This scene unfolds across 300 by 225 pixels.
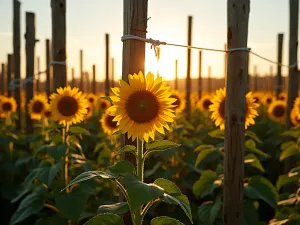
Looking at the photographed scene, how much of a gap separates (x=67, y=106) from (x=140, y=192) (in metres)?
2.48

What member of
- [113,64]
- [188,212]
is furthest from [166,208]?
[113,64]

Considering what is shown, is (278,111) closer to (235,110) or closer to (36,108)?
(36,108)

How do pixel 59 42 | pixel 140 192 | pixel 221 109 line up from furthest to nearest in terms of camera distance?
pixel 59 42 < pixel 221 109 < pixel 140 192

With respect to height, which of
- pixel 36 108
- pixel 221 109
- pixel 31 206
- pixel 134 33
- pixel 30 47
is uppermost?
pixel 30 47

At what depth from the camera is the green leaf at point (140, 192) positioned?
1898 millimetres

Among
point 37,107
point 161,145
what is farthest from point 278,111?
point 161,145

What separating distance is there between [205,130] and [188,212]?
5.88 meters

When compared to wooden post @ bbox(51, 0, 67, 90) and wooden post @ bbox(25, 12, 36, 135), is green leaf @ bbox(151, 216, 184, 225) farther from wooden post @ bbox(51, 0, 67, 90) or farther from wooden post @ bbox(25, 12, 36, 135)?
wooden post @ bbox(25, 12, 36, 135)

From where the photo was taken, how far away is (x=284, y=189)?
18.1ft

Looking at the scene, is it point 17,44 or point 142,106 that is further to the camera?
point 17,44

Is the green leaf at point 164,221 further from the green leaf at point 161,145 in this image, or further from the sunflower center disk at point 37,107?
the sunflower center disk at point 37,107

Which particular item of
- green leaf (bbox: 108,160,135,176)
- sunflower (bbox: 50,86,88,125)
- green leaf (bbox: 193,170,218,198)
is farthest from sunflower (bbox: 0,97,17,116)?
green leaf (bbox: 108,160,135,176)

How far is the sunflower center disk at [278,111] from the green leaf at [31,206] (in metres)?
5.15

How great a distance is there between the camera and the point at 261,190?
3596 millimetres
